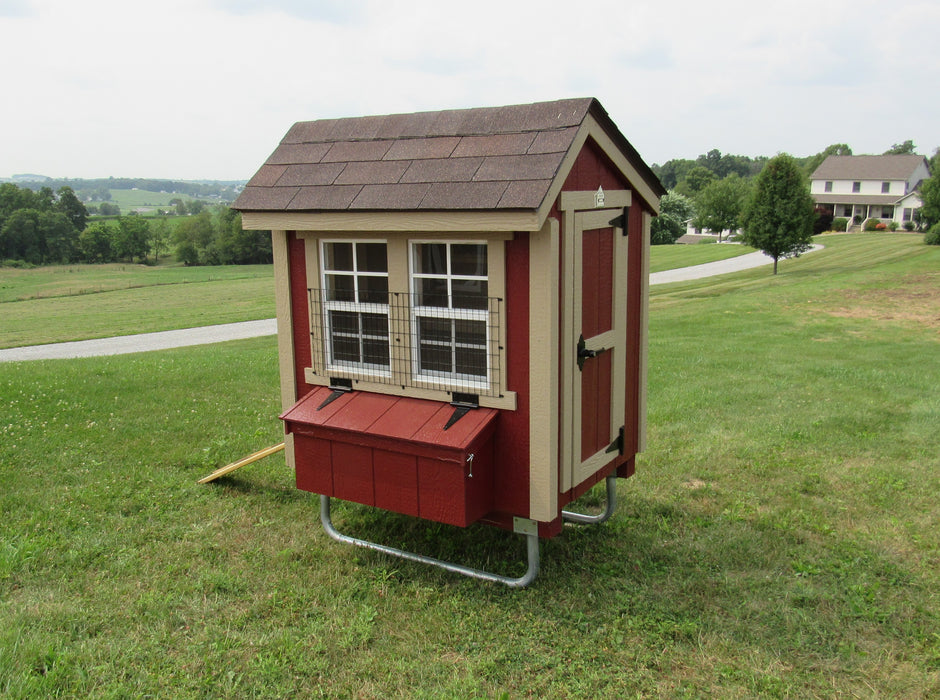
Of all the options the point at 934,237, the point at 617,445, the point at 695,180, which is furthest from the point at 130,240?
the point at 617,445

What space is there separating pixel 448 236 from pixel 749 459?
14.6 feet

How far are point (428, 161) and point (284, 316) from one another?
5.39ft

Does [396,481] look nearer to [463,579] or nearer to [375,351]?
[463,579]

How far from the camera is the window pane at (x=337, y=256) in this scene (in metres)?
5.44

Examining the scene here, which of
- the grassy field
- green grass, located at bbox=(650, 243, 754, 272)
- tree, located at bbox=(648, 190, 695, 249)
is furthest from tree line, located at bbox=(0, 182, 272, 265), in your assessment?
the grassy field

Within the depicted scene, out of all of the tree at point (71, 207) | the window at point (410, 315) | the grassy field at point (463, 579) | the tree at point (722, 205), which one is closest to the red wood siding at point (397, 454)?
the window at point (410, 315)

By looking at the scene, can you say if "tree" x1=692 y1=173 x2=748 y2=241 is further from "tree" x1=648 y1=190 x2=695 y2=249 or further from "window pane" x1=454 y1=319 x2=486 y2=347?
"window pane" x1=454 y1=319 x2=486 y2=347

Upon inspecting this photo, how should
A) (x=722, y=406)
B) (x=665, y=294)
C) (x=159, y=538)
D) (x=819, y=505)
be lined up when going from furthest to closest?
(x=665, y=294) < (x=722, y=406) < (x=819, y=505) < (x=159, y=538)

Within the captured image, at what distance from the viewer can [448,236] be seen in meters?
4.85

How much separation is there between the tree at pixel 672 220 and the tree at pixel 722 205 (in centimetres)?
216

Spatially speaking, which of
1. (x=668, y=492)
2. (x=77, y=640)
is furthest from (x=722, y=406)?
(x=77, y=640)

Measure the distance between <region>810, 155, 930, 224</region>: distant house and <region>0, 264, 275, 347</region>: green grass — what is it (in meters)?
46.4

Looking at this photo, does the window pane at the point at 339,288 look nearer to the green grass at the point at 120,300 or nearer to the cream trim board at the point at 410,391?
the cream trim board at the point at 410,391

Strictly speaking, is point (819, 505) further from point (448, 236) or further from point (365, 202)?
point (365, 202)
